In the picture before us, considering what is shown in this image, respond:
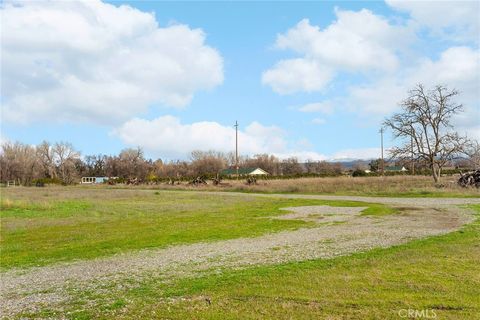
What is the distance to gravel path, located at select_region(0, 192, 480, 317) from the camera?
8.27m

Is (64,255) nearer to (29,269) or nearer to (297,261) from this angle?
(29,269)

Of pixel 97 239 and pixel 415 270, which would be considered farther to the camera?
pixel 97 239

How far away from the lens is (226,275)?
27.5 ft

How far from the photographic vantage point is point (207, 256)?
10953 mm

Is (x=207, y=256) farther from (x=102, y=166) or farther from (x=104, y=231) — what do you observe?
(x=102, y=166)

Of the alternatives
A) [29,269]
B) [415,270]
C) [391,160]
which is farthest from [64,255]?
[391,160]

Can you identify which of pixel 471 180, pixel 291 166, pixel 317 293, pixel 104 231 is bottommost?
pixel 104 231

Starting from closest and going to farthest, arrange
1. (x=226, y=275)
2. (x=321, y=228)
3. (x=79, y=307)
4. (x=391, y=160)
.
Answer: (x=79, y=307) < (x=226, y=275) < (x=321, y=228) < (x=391, y=160)

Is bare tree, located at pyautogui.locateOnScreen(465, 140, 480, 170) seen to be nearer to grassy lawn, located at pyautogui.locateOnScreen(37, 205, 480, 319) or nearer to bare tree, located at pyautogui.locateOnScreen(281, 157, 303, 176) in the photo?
grassy lawn, located at pyautogui.locateOnScreen(37, 205, 480, 319)

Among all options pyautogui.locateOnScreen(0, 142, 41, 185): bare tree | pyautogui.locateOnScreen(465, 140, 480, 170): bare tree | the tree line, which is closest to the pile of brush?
pyautogui.locateOnScreen(465, 140, 480, 170): bare tree

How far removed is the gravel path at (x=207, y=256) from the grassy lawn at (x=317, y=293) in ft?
3.17

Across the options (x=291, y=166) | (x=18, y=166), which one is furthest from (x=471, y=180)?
(x=18, y=166)

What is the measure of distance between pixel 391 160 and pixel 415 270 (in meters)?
36.3

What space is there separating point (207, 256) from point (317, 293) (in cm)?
484
